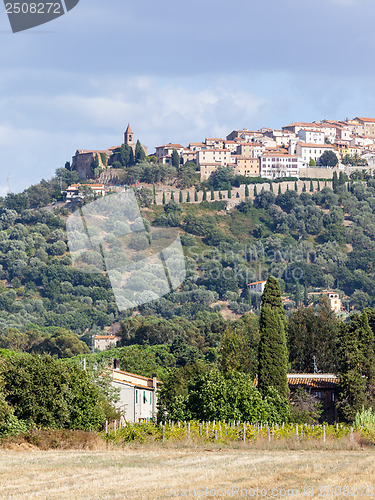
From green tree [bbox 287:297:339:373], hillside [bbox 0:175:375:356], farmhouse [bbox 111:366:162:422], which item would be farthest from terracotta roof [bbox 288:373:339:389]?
hillside [bbox 0:175:375:356]

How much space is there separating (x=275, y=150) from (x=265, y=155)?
3.39 metres

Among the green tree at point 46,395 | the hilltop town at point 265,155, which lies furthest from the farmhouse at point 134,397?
the hilltop town at point 265,155

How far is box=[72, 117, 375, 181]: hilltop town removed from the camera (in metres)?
144

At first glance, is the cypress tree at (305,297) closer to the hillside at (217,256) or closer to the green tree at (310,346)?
the hillside at (217,256)

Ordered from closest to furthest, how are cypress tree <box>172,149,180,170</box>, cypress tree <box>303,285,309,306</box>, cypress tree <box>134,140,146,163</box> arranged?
1. cypress tree <box>303,285,309,306</box>
2. cypress tree <box>172,149,180,170</box>
3. cypress tree <box>134,140,146,163</box>

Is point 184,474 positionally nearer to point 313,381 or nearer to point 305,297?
point 313,381

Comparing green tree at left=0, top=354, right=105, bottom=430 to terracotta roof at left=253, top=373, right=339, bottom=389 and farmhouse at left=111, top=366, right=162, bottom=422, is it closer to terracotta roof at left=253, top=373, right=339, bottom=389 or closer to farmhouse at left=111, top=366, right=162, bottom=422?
farmhouse at left=111, top=366, right=162, bottom=422

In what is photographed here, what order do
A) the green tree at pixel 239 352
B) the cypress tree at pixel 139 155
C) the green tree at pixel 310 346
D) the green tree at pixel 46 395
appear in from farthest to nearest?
the cypress tree at pixel 139 155 → the green tree at pixel 310 346 → the green tree at pixel 239 352 → the green tree at pixel 46 395

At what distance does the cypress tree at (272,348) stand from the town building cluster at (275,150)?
10798cm

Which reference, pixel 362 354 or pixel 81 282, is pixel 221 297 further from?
pixel 362 354

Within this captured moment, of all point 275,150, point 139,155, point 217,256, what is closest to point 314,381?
point 217,256

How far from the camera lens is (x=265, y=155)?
14675 cm

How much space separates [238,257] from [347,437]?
110 metres

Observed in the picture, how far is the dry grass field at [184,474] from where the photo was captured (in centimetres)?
1173
